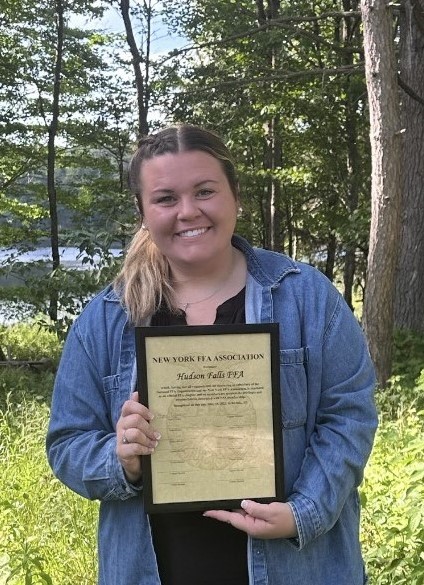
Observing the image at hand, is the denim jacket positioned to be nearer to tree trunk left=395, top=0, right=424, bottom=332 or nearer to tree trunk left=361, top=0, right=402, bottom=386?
tree trunk left=361, top=0, right=402, bottom=386

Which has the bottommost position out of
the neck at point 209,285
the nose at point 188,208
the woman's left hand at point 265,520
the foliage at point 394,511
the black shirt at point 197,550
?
the foliage at point 394,511

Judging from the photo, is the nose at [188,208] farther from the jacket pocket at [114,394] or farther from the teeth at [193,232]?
the jacket pocket at [114,394]

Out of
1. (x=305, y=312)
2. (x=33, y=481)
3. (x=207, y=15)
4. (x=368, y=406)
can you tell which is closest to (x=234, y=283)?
(x=305, y=312)

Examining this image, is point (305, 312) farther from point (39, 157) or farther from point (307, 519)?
point (39, 157)

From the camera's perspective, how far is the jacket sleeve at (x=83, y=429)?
150 cm

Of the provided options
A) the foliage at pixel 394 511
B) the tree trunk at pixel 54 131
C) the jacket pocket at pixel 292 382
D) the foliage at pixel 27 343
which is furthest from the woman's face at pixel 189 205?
the tree trunk at pixel 54 131

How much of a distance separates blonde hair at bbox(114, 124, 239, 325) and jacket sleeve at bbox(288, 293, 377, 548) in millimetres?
398

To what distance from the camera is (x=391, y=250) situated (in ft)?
22.0

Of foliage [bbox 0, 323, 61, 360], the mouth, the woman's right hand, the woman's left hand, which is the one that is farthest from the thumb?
foliage [bbox 0, 323, 61, 360]

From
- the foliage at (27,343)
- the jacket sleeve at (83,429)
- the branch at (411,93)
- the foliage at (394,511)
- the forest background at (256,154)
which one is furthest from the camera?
the foliage at (27,343)

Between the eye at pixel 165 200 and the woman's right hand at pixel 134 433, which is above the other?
the eye at pixel 165 200

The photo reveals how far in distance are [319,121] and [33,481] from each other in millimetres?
12073

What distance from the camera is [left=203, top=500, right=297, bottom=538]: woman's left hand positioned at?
1425mm

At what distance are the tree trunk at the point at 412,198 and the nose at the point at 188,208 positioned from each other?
297 inches
